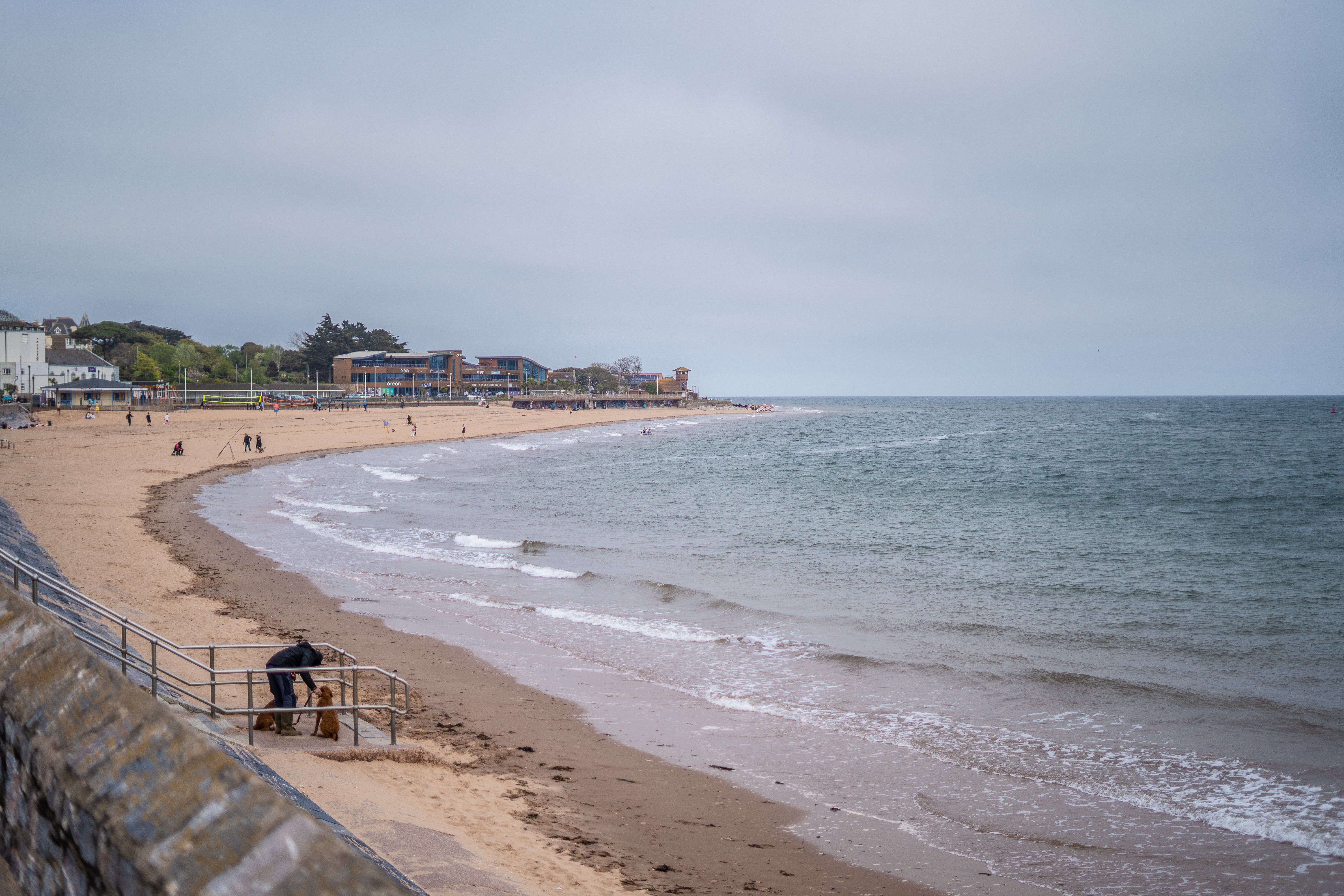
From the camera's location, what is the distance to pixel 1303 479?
4803cm

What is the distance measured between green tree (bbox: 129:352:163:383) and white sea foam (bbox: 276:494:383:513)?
9138 centimetres

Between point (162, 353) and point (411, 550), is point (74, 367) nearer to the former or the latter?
point (162, 353)

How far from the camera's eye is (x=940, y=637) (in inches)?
704

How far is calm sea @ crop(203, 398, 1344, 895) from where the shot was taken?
10055 mm

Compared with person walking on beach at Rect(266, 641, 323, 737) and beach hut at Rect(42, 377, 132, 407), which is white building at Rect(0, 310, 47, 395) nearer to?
beach hut at Rect(42, 377, 132, 407)

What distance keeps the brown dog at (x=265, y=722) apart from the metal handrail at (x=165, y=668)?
0.27ft

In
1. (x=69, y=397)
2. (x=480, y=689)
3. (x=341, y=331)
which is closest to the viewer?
(x=480, y=689)

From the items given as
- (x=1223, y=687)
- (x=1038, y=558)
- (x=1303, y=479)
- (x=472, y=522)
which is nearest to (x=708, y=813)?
(x=1223, y=687)

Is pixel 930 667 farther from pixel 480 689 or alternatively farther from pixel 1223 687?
pixel 480 689

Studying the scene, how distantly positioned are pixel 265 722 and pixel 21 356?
10082 cm

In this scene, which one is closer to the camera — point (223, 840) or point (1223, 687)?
point (223, 840)

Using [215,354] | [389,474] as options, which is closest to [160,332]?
[215,354]

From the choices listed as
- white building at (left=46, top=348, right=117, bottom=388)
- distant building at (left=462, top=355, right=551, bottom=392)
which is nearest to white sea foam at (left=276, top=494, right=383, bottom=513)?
white building at (left=46, top=348, right=117, bottom=388)

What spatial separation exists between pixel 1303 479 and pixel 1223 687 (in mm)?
42343
